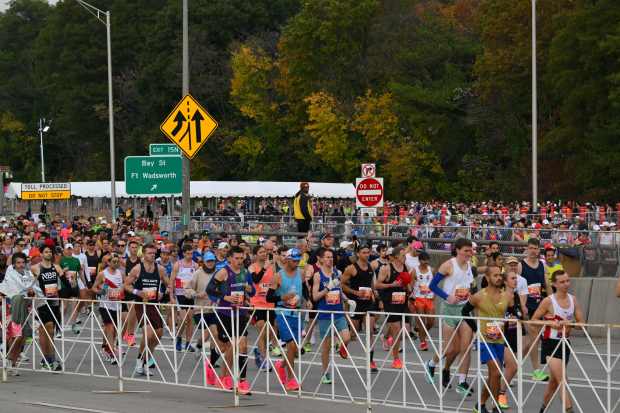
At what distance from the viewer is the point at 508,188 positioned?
67.8 m

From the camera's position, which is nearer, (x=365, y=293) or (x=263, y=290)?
(x=263, y=290)

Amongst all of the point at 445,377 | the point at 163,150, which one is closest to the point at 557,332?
the point at 445,377

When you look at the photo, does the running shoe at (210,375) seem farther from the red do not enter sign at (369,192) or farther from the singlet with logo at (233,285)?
the red do not enter sign at (369,192)

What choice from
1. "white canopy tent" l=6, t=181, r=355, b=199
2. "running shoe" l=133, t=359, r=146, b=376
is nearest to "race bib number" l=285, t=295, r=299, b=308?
"running shoe" l=133, t=359, r=146, b=376

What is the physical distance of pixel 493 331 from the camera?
14.1 meters

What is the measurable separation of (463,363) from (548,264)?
5605mm

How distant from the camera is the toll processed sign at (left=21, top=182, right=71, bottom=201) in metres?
56.0

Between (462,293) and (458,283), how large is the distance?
13 cm

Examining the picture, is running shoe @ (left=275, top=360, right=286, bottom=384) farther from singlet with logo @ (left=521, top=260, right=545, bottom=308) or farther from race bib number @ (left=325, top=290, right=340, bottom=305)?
singlet with logo @ (left=521, top=260, right=545, bottom=308)

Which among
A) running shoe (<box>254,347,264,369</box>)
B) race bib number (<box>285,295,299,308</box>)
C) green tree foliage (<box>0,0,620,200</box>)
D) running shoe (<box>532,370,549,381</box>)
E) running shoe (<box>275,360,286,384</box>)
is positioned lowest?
running shoe (<box>254,347,264,369</box>)

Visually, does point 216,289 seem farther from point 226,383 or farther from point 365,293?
point 365,293

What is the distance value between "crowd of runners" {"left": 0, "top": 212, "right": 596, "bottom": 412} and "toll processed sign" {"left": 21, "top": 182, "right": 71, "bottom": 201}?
34.0 m

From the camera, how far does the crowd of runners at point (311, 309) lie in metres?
14.5

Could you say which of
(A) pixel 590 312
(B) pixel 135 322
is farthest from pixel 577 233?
(B) pixel 135 322
